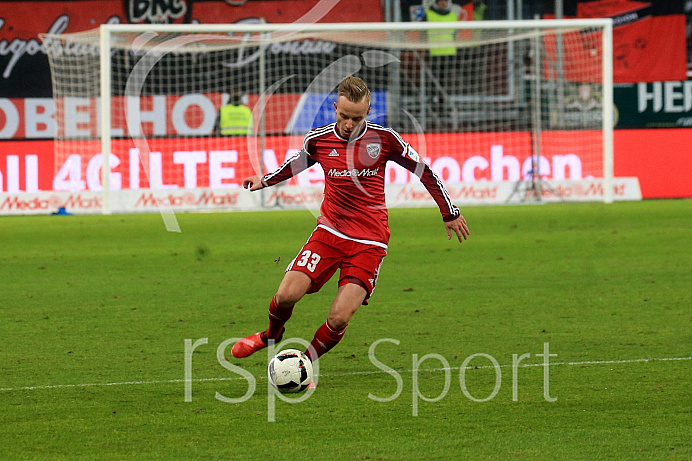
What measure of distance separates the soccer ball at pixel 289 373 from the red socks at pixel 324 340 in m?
0.39

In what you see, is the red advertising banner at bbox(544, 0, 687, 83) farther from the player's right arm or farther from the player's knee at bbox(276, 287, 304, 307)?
the player's knee at bbox(276, 287, 304, 307)

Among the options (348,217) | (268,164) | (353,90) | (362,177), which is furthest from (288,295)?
(268,164)

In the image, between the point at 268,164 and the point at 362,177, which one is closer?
the point at 362,177

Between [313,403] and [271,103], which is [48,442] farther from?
[271,103]

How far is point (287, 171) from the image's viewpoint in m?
6.70

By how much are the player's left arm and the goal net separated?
12061mm

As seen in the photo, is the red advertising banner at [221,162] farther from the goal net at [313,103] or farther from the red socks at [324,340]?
the red socks at [324,340]

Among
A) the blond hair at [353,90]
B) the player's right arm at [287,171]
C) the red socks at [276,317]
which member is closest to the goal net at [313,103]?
the player's right arm at [287,171]

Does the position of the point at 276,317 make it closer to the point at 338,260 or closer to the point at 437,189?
the point at 338,260

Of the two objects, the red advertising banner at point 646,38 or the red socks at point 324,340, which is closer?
the red socks at point 324,340

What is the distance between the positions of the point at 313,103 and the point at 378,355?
15727 millimetres

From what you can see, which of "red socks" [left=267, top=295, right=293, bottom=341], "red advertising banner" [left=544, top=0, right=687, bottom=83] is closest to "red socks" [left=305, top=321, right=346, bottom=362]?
"red socks" [left=267, top=295, right=293, bottom=341]

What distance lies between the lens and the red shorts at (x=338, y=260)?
249 inches

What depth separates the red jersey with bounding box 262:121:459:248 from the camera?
6.42m
